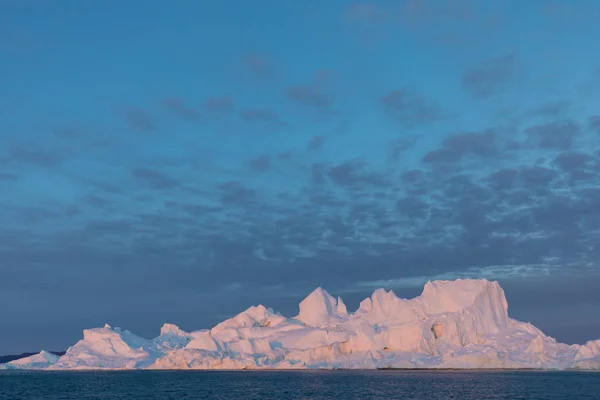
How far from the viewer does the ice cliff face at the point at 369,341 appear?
122m

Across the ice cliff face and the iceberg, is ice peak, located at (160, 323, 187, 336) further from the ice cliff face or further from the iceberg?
the iceberg

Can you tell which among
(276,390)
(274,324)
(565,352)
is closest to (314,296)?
(274,324)

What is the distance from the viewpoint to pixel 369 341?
5007 inches

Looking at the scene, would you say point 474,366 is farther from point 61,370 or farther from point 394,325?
point 61,370

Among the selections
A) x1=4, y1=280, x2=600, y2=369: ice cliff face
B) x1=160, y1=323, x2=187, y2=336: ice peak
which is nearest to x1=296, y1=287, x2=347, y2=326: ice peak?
x1=4, y1=280, x2=600, y2=369: ice cliff face

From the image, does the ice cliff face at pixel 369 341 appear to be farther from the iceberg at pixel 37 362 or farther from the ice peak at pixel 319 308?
the iceberg at pixel 37 362

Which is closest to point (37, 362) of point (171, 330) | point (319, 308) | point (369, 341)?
point (171, 330)

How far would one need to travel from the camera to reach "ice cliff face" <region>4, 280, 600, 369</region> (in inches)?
4801

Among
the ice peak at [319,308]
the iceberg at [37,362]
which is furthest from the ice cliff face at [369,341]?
the iceberg at [37,362]

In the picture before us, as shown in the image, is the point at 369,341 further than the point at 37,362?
No

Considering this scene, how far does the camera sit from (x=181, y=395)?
6700 centimetres

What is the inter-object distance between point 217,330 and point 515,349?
6825 centimetres

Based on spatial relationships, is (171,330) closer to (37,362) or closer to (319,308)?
(37,362)

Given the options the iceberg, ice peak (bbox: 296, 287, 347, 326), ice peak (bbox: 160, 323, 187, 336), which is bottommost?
the iceberg
